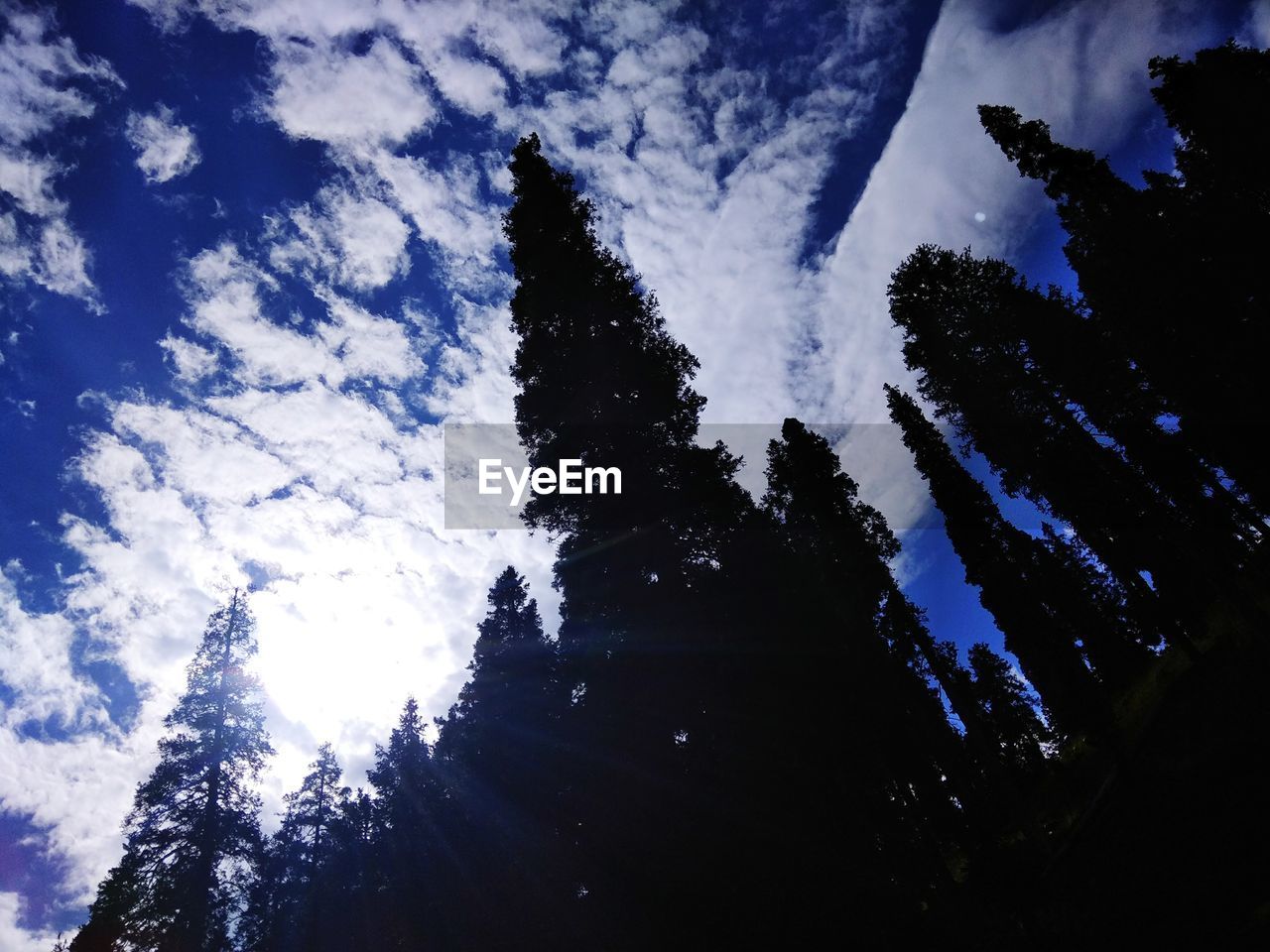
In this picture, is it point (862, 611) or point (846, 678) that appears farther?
point (862, 611)

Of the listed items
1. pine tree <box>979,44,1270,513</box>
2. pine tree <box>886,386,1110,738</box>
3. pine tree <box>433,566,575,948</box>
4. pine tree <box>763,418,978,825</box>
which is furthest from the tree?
pine tree <box>979,44,1270,513</box>

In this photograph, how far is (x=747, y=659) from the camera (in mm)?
11180

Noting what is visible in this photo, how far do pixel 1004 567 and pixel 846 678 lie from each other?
1933 cm

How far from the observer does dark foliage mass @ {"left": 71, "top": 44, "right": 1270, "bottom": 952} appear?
9.52 metres

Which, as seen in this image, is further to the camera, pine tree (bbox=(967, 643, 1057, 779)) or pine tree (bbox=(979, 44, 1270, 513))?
pine tree (bbox=(967, 643, 1057, 779))

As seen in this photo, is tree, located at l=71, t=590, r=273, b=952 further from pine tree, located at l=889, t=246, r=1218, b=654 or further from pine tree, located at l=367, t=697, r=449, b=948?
pine tree, located at l=889, t=246, r=1218, b=654

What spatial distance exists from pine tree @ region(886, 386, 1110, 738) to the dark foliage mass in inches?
8.0

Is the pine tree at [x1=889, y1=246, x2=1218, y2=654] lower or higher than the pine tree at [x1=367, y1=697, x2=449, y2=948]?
higher

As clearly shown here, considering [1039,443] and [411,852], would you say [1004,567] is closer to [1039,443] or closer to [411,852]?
[1039,443]

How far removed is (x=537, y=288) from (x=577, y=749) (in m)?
13.2

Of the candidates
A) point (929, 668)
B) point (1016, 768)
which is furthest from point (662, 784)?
point (1016, 768)

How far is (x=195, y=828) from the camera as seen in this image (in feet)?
63.8

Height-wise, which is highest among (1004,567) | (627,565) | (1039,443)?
(1039,443)

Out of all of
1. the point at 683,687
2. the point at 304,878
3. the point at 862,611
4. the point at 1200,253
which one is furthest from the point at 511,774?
the point at 1200,253
